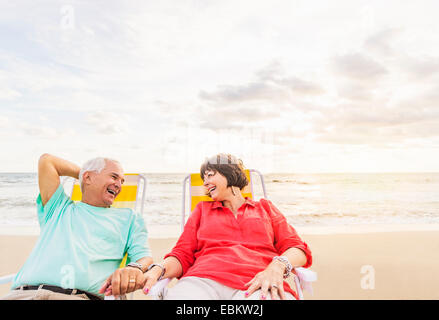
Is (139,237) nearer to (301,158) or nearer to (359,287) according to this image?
(359,287)

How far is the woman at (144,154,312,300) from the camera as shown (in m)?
1.58

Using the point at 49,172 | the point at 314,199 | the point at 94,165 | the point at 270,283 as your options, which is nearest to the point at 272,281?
the point at 270,283

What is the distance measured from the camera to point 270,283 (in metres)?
1.52

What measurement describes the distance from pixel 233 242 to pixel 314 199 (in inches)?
507

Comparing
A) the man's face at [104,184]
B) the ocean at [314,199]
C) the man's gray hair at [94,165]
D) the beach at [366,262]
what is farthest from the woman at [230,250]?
the ocean at [314,199]

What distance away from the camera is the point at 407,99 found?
563 inches

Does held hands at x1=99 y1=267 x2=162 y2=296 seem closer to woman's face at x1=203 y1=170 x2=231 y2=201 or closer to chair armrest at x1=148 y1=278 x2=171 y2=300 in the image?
chair armrest at x1=148 y1=278 x2=171 y2=300

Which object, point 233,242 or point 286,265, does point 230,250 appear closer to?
point 233,242

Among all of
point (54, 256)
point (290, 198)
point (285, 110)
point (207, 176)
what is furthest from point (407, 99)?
point (54, 256)

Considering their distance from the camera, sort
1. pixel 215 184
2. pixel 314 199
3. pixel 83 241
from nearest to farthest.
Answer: pixel 83 241 < pixel 215 184 < pixel 314 199

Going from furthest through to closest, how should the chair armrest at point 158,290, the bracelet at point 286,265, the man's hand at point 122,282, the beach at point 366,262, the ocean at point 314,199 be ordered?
the ocean at point 314,199
the beach at point 366,262
the bracelet at point 286,265
the chair armrest at point 158,290
the man's hand at point 122,282

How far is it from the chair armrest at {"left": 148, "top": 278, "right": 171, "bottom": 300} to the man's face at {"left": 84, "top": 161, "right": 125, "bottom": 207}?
67cm

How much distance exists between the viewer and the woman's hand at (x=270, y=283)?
1479 mm

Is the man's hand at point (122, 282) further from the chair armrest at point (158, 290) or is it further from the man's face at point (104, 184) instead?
the man's face at point (104, 184)
